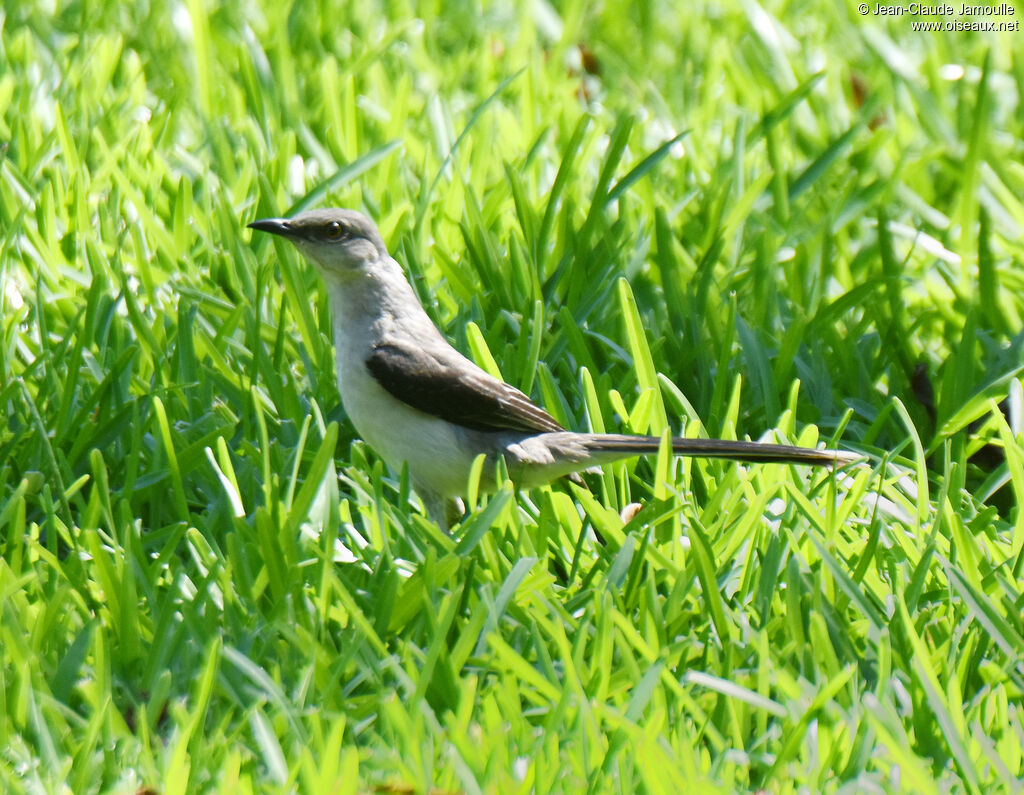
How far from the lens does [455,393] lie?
411 centimetres

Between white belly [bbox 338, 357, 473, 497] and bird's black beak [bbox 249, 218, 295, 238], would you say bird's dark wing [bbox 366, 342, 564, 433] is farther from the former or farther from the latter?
bird's black beak [bbox 249, 218, 295, 238]

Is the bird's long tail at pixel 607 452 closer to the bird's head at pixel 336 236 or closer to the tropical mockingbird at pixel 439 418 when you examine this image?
the tropical mockingbird at pixel 439 418

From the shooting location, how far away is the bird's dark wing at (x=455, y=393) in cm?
408

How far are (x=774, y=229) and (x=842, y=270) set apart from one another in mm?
325

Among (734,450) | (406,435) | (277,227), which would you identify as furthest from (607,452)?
(277,227)

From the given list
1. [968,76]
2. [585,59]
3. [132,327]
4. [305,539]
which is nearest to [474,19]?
[585,59]

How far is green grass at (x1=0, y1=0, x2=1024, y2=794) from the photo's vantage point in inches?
109

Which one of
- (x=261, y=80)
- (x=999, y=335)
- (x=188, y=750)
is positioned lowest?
(x=188, y=750)

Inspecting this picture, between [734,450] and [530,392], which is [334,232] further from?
[734,450]

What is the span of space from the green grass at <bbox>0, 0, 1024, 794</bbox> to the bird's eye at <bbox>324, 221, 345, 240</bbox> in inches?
14.2


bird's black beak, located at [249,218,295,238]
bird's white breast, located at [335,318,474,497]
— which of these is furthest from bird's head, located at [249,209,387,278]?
bird's white breast, located at [335,318,474,497]

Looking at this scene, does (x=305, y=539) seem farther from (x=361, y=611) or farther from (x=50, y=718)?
(x=50, y=718)

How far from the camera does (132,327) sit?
458 cm

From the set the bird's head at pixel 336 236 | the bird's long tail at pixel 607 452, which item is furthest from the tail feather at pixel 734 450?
the bird's head at pixel 336 236
